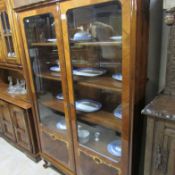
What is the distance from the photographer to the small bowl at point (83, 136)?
151 cm

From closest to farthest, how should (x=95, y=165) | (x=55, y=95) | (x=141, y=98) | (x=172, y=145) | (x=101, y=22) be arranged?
(x=172, y=145), (x=141, y=98), (x=101, y=22), (x=95, y=165), (x=55, y=95)

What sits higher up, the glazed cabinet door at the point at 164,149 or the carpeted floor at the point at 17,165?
the glazed cabinet door at the point at 164,149

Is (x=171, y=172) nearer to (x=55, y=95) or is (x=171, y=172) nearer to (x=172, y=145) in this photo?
(x=172, y=145)

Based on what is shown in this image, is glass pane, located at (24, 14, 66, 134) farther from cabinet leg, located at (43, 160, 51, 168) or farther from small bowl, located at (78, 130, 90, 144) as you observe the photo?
cabinet leg, located at (43, 160, 51, 168)

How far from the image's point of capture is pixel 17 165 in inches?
80.5

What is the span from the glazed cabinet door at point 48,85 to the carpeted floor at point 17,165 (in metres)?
0.18

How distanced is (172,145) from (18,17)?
1.50 m

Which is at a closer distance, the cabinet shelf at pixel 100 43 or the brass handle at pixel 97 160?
the cabinet shelf at pixel 100 43

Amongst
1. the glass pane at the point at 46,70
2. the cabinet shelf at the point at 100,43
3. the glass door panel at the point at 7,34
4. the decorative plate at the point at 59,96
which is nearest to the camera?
the cabinet shelf at the point at 100,43

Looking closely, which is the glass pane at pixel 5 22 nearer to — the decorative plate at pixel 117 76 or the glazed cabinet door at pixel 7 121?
the glazed cabinet door at pixel 7 121

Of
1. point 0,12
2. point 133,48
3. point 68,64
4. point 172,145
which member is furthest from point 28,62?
point 172,145

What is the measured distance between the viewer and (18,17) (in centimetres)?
150

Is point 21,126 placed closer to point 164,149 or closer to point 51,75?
point 51,75

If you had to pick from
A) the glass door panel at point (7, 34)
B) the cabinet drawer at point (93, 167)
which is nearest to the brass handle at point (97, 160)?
the cabinet drawer at point (93, 167)
